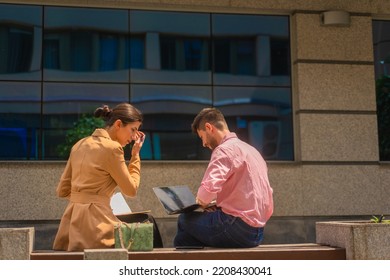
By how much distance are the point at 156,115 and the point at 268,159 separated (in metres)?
2.05

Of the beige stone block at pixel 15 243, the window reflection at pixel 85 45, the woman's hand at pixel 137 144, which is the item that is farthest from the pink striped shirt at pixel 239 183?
the window reflection at pixel 85 45

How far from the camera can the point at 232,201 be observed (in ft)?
16.6

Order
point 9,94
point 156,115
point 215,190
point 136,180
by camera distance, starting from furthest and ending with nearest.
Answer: point 156,115 < point 9,94 < point 136,180 < point 215,190

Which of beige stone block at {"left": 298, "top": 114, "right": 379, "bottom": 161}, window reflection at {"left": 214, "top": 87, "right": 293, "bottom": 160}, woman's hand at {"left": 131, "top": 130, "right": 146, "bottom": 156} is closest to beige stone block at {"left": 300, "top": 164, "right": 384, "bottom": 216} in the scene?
beige stone block at {"left": 298, "top": 114, "right": 379, "bottom": 161}

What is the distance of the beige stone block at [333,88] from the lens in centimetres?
1016

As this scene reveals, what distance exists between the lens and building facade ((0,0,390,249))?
32.1 ft

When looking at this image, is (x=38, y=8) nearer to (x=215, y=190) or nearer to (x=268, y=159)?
(x=268, y=159)

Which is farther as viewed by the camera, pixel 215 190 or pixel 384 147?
pixel 384 147

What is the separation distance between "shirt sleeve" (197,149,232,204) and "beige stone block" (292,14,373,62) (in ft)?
18.5

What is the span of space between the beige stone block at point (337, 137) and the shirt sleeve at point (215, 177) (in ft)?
17.1

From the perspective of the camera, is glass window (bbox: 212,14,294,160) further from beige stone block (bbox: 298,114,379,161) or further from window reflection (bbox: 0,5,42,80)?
window reflection (bbox: 0,5,42,80)

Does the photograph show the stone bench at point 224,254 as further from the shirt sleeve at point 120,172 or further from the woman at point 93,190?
the shirt sleeve at point 120,172

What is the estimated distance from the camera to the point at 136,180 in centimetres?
534

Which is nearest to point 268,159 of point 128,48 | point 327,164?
point 327,164
